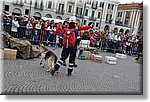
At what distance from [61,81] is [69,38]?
945 mm

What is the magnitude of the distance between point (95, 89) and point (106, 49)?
668 cm

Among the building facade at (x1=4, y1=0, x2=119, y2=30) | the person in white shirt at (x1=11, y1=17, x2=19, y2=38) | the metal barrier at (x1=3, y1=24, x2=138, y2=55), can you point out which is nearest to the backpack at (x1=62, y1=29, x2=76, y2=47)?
the building facade at (x1=4, y1=0, x2=119, y2=30)

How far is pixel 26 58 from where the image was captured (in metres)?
7.05

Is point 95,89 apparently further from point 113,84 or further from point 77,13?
point 77,13

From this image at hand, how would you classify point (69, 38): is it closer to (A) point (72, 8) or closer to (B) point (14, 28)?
(A) point (72, 8)

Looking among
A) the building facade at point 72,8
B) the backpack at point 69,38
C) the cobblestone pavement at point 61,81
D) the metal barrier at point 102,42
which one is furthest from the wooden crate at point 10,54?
the metal barrier at point 102,42

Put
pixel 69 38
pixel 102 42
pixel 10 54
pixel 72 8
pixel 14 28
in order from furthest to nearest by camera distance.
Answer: pixel 102 42 → pixel 14 28 → pixel 10 54 → pixel 72 8 → pixel 69 38

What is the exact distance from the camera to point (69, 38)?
5.73 metres

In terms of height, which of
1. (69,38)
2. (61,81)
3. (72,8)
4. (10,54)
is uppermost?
(72,8)

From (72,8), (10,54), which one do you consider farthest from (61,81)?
(72,8)

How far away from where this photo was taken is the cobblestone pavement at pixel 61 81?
189 inches

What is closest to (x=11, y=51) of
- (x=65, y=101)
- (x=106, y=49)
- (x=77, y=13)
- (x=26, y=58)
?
(x=26, y=58)

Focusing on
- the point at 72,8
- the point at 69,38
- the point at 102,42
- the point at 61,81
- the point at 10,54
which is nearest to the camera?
the point at 61,81

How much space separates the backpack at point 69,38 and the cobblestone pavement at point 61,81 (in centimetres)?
74
